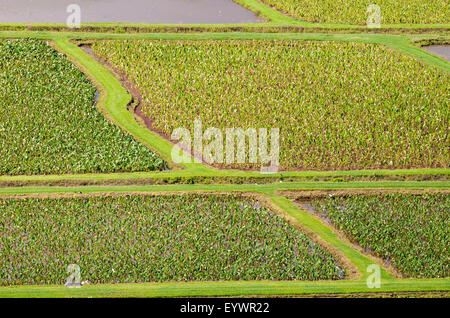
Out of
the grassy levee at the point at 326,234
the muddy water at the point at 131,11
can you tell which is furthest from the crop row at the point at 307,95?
the muddy water at the point at 131,11

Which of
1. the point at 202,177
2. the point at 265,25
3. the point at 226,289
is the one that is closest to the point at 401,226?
the point at 226,289

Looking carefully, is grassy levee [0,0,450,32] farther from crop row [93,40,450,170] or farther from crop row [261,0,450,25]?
crop row [93,40,450,170]

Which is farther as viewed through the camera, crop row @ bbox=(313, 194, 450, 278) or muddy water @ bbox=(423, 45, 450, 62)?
muddy water @ bbox=(423, 45, 450, 62)

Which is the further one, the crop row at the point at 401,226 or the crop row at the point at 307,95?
the crop row at the point at 307,95

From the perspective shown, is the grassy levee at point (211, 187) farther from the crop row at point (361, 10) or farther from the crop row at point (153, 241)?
the crop row at point (361, 10)

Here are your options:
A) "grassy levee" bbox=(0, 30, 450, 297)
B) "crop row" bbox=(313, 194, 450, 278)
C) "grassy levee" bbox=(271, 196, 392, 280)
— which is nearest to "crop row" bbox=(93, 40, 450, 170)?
"grassy levee" bbox=(0, 30, 450, 297)
